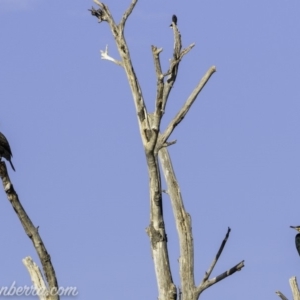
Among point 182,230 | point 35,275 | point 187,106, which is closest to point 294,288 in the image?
point 182,230

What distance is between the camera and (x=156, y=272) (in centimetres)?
1241

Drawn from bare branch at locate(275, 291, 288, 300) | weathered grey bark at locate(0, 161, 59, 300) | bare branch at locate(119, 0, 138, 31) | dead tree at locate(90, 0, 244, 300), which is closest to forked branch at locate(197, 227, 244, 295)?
dead tree at locate(90, 0, 244, 300)

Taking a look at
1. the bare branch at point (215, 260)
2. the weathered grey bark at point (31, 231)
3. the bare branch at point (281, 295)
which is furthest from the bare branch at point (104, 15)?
the bare branch at point (281, 295)

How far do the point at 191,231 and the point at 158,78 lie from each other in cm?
283

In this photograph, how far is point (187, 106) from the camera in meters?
11.9

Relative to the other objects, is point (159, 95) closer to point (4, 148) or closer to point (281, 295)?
point (281, 295)

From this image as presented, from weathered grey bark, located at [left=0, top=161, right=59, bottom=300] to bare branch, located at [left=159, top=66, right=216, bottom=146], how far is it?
2.02 meters

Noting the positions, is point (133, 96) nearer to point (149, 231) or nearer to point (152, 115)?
point (152, 115)

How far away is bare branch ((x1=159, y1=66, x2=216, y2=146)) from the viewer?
38.9ft

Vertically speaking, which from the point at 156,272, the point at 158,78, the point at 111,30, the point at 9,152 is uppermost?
the point at 9,152

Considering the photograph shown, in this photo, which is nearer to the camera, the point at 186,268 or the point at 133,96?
the point at 133,96

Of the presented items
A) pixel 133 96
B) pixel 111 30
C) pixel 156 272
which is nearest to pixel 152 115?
pixel 133 96

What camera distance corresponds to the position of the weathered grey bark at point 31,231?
1096cm

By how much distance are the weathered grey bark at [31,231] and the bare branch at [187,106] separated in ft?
6.64
